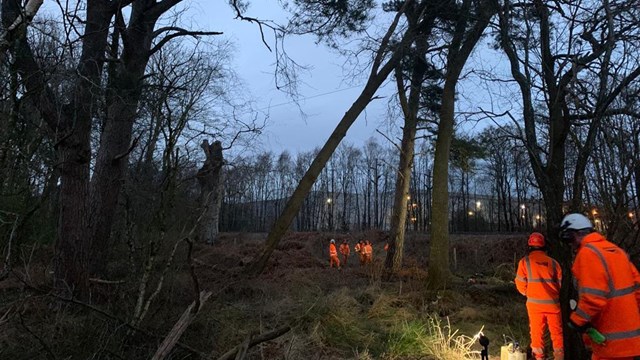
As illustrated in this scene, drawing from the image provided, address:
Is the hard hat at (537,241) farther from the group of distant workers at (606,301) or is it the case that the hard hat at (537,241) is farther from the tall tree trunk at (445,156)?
the tall tree trunk at (445,156)

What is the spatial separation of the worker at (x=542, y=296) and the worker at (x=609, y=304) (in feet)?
7.27

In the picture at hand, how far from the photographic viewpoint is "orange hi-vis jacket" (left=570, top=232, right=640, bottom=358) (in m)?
3.84

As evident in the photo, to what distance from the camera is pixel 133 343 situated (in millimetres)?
5242

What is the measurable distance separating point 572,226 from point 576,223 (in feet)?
0.14

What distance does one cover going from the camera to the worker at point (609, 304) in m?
3.84

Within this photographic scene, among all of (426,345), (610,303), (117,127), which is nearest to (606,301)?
(610,303)

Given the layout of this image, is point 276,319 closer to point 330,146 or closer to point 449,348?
point 449,348

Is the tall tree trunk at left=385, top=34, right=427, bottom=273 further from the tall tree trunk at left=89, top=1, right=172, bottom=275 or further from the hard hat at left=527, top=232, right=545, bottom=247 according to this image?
the hard hat at left=527, top=232, right=545, bottom=247

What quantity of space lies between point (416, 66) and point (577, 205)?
31.5ft

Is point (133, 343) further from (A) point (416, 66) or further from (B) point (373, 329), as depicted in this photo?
(A) point (416, 66)

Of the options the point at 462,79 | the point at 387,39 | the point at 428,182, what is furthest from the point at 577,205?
the point at 428,182

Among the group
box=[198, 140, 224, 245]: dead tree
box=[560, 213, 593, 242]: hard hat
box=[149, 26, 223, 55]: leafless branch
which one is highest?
box=[149, 26, 223, 55]: leafless branch

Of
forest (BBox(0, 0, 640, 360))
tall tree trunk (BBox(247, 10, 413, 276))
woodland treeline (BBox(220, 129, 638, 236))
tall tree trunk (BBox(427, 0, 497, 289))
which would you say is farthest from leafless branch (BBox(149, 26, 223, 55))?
woodland treeline (BBox(220, 129, 638, 236))

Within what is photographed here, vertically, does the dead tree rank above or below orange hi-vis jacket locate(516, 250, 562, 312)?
above
